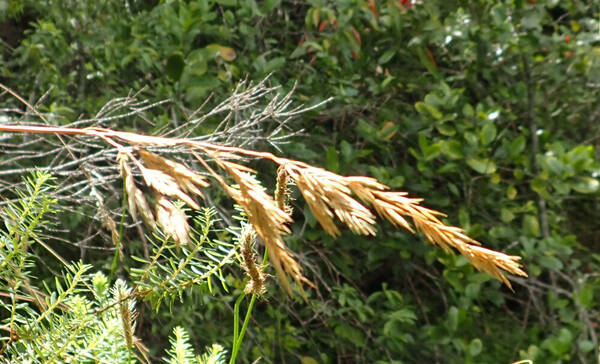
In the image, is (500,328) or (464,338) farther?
(500,328)

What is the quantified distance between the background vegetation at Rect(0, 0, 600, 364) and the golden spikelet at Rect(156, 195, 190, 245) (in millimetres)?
1716

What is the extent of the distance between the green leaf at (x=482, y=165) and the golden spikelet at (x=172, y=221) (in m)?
2.20

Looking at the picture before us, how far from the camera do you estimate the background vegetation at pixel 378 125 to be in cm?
262

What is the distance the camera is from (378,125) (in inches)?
119

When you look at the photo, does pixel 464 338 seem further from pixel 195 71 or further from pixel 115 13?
pixel 115 13

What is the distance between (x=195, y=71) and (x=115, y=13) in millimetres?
571

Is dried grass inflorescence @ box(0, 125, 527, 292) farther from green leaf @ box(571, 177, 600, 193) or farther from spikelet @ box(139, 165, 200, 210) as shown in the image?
green leaf @ box(571, 177, 600, 193)

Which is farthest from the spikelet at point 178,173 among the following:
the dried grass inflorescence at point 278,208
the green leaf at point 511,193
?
the green leaf at point 511,193

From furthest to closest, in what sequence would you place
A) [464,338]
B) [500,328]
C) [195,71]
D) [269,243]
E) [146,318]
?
[500,328], [464,338], [146,318], [195,71], [269,243]

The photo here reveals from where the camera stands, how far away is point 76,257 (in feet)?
8.96

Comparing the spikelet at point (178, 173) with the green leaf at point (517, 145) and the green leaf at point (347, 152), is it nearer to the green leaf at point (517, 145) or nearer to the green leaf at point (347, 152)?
the green leaf at point (347, 152)

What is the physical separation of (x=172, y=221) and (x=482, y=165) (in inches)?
87.9

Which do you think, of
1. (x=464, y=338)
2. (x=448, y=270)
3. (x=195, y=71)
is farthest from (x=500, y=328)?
(x=195, y=71)

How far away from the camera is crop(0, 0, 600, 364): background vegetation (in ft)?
8.61
